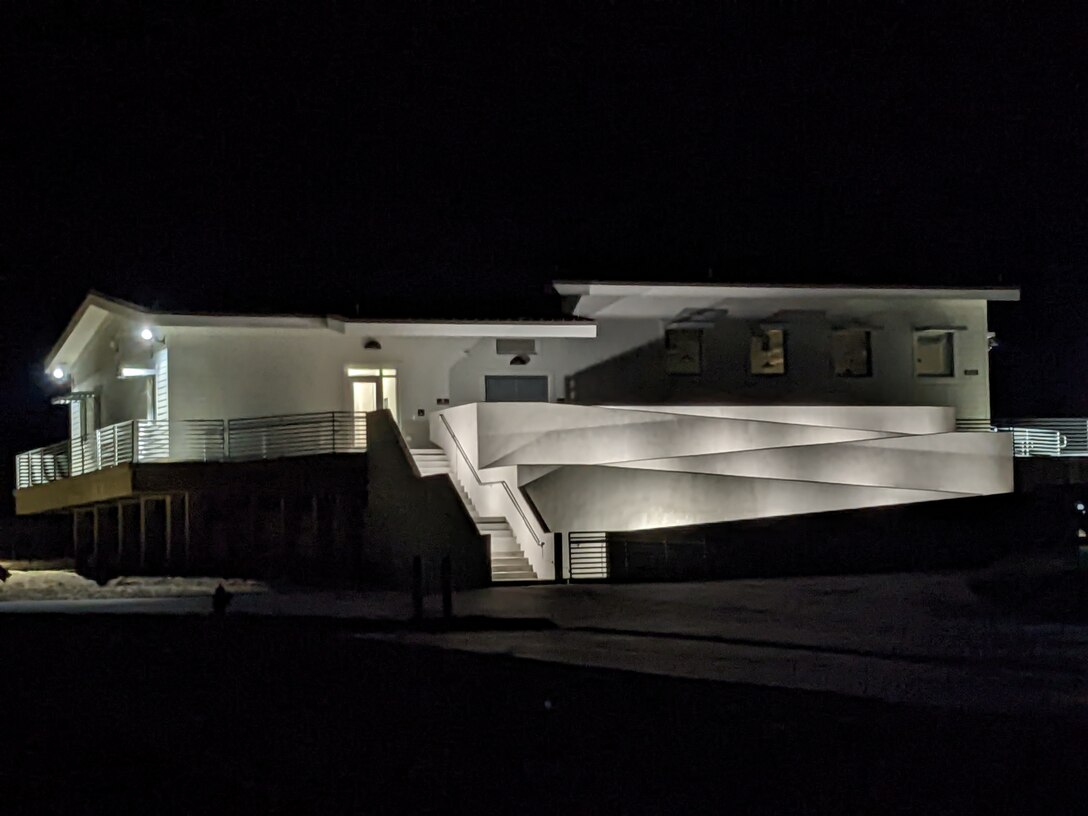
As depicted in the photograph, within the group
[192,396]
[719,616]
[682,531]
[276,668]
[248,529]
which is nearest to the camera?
[276,668]

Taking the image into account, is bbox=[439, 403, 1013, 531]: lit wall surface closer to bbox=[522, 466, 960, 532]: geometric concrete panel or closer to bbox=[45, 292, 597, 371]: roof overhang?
bbox=[522, 466, 960, 532]: geometric concrete panel

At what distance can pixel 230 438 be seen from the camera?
2900cm

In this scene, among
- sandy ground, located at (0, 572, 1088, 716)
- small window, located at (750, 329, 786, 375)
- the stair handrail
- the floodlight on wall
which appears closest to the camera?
sandy ground, located at (0, 572, 1088, 716)

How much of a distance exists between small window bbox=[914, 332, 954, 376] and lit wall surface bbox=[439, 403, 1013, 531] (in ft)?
12.4

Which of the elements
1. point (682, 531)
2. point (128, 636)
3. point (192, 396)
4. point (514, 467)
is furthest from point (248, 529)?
point (128, 636)

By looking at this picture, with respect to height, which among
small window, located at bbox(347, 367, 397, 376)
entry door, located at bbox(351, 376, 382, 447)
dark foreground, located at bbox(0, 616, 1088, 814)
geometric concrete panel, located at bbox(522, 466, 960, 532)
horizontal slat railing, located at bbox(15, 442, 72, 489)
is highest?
small window, located at bbox(347, 367, 397, 376)

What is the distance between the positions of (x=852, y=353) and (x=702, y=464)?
7.55 metres

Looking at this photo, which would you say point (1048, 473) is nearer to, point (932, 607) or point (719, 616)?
point (932, 607)

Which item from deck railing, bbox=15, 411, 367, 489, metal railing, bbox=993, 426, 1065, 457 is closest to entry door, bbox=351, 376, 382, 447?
deck railing, bbox=15, 411, 367, 489

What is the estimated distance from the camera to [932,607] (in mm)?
20109

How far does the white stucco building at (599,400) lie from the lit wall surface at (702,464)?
0.04 meters

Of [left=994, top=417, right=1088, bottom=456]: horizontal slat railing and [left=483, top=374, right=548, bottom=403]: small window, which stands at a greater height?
[left=483, top=374, right=548, bottom=403]: small window

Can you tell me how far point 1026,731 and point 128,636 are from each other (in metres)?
11.3

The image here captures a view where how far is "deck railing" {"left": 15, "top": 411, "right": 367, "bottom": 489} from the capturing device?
27281 millimetres
